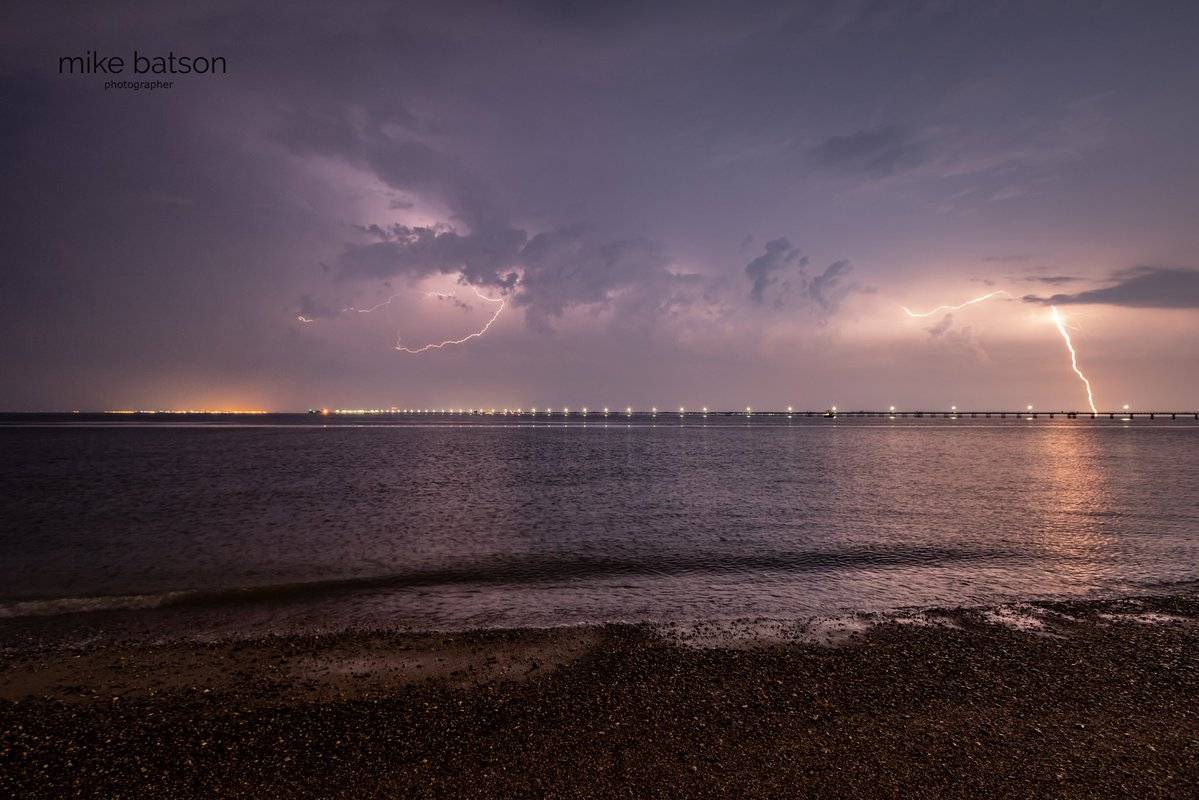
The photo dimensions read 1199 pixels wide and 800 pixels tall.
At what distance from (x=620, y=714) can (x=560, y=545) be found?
13979mm

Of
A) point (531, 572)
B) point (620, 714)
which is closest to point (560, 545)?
point (531, 572)

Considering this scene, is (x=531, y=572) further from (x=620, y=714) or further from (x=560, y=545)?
(x=620, y=714)

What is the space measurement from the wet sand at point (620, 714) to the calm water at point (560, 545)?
2.62 m

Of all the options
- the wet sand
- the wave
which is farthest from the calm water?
the wet sand

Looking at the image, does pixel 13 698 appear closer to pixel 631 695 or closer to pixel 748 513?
pixel 631 695

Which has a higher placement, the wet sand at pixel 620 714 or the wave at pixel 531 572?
the wet sand at pixel 620 714

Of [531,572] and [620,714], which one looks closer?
[620,714]

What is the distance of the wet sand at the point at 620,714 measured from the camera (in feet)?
22.0

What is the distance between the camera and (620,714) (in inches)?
325

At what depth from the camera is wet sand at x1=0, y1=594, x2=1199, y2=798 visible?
669cm

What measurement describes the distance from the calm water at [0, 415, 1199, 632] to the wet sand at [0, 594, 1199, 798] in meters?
2.62

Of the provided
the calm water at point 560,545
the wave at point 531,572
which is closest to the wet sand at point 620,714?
the calm water at point 560,545

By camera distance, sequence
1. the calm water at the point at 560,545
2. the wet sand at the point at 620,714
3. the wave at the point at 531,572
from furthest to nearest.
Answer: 1. the wave at the point at 531,572
2. the calm water at the point at 560,545
3. the wet sand at the point at 620,714

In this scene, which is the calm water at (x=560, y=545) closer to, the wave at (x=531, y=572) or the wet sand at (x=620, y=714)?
the wave at (x=531, y=572)
